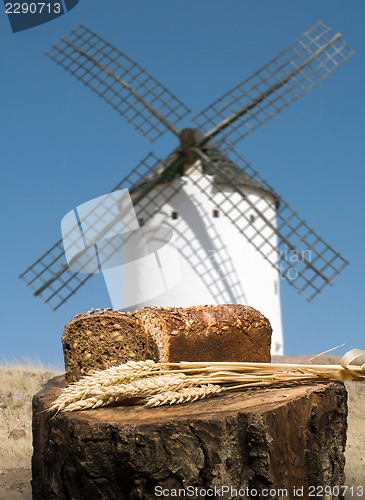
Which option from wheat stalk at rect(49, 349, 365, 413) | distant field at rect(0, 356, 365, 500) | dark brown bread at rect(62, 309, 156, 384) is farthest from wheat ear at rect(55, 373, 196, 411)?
distant field at rect(0, 356, 365, 500)

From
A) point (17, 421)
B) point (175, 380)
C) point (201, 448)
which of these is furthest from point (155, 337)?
point (17, 421)

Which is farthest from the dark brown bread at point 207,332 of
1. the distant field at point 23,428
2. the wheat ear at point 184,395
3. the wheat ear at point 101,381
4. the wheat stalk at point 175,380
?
the distant field at point 23,428

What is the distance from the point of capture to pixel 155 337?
380cm

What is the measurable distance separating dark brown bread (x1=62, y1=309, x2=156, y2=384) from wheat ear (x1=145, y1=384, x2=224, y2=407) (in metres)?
0.85

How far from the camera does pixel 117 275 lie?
9555mm

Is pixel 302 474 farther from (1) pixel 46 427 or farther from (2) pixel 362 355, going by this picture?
(1) pixel 46 427

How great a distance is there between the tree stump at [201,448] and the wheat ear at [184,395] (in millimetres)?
40

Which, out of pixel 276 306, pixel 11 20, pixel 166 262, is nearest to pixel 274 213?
pixel 276 306

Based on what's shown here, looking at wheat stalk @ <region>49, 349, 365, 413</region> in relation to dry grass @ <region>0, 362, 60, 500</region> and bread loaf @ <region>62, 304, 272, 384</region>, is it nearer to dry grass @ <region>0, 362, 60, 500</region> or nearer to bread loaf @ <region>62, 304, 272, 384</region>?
bread loaf @ <region>62, 304, 272, 384</region>

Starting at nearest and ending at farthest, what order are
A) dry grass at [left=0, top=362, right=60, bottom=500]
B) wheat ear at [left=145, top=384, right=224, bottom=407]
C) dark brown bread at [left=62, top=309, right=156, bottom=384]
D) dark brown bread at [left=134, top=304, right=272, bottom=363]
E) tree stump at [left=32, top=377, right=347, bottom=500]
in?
tree stump at [left=32, top=377, right=347, bottom=500] < wheat ear at [left=145, top=384, right=224, bottom=407] < dark brown bread at [left=62, top=309, right=156, bottom=384] < dark brown bread at [left=134, top=304, right=272, bottom=363] < dry grass at [left=0, top=362, right=60, bottom=500]

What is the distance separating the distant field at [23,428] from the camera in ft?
15.5

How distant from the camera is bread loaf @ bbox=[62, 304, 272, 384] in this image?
3.60m

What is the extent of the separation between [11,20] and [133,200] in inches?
202

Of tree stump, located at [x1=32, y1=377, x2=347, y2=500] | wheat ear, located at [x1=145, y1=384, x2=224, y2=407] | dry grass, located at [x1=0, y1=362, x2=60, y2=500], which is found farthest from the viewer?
dry grass, located at [x1=0, y1=362, x2=60, y2=500]
